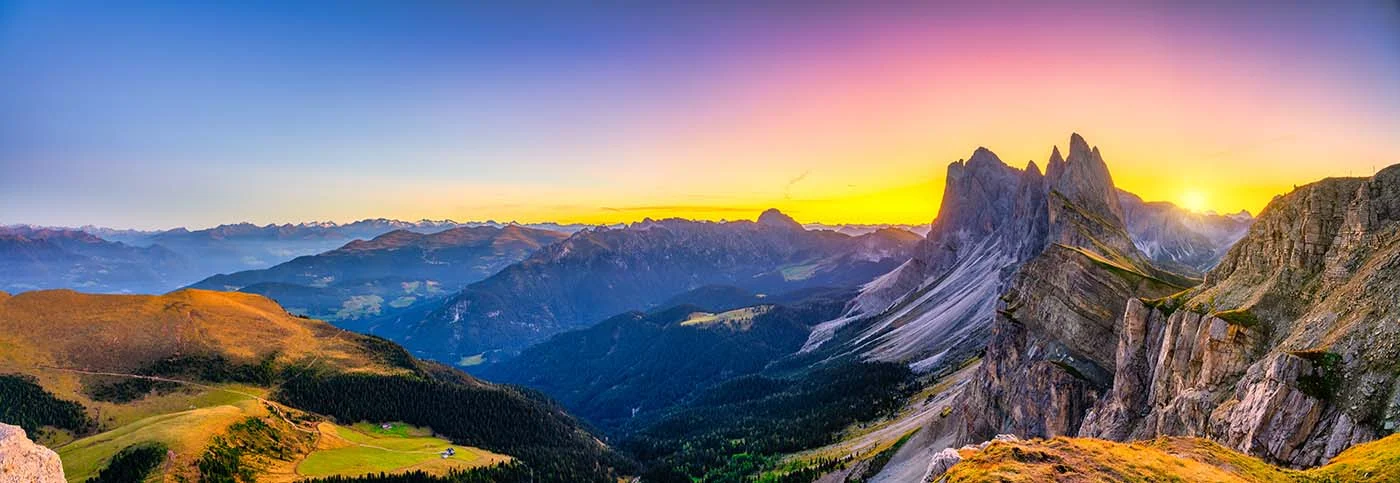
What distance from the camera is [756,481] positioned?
14188 centimetres

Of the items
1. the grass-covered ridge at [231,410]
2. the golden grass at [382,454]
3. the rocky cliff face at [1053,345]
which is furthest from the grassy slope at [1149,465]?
the golden grass at [382,454]

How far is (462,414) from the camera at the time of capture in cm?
17750

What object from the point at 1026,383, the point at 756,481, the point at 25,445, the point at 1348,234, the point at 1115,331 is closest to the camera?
the point at 25,445

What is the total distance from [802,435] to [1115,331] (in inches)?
4368

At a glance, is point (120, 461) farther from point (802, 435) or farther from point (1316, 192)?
point (1316, 192)

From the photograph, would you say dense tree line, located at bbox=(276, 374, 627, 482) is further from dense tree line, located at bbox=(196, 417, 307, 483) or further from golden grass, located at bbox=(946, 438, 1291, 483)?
golden grass, located at bbox=(946, 438, 1291, 483)

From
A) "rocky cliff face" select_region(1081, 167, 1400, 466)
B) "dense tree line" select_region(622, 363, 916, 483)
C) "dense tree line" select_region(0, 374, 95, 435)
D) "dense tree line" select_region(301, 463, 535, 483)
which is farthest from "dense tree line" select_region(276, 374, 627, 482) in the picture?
"rocky cliff face" select_region(1081, 167, 1400, 466)


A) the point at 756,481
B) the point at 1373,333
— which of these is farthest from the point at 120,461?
the point at 1373,333

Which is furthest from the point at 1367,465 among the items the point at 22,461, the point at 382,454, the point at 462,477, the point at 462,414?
the point at 462,414

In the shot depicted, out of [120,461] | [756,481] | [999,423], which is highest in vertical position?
[999,423]

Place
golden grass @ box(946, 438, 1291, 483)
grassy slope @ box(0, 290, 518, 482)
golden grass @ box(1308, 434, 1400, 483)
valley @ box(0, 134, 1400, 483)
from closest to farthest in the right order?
golden grass @ box(1308, 434, 1400, 483) < golden grass @ box(946, 438, 1291, 483) < valley @ box(0, 134, 1400, 483) < grassy slope @ box(0, 290, 518, 482)

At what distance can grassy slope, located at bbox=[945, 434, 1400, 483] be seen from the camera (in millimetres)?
27594

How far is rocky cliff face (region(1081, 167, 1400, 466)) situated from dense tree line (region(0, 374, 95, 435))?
205m

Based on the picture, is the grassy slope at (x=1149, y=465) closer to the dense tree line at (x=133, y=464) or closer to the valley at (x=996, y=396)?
the valley at (x=996, y=396)
